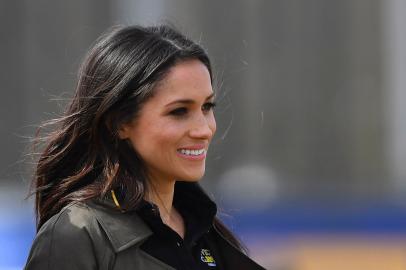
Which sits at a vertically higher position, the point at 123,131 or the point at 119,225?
the point at 123,131

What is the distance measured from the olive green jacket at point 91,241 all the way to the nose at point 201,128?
249mm

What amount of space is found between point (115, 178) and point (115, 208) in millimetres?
81

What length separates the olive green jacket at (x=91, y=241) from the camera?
1993 millimetres

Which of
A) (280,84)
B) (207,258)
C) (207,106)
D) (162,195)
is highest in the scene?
(280,84)

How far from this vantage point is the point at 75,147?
2.24 metres

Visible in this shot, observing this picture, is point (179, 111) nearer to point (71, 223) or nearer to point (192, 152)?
point (192, 152)

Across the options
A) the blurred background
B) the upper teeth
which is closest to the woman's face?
the upper teeth

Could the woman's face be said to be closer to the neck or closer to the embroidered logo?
the neck

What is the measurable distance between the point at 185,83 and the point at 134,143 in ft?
0.64

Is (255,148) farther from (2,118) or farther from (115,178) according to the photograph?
(115,178)

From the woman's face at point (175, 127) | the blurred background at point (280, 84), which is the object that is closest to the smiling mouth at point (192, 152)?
the woman's face at point (175, 127)

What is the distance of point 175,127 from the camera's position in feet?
7.23

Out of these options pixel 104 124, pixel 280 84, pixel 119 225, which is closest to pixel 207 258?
pixel 119 225

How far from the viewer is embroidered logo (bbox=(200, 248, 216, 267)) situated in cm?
232
